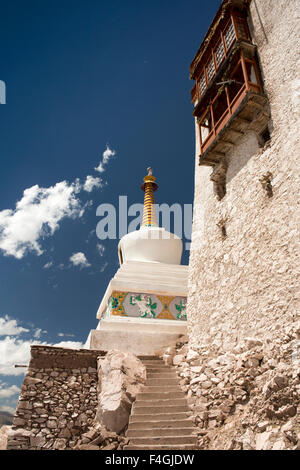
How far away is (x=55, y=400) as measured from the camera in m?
7.17

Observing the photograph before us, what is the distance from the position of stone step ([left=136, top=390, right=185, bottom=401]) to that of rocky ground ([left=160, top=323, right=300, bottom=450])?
0.16m

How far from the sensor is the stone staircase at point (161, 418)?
5.69m

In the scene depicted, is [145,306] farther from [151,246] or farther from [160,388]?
[160,388]

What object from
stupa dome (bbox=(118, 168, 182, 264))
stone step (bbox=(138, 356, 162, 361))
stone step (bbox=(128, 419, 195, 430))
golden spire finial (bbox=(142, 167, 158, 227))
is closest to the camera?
stone step (bbox=(128, 419, 195, 430))

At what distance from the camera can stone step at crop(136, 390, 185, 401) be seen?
272 inches

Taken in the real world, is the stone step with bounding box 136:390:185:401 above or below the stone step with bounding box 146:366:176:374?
below

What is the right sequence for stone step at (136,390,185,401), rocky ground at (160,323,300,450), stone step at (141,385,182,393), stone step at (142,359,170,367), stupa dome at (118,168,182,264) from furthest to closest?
stupa dome at (118,168,182,264)
stone step at (142,359,170,367)
stone step at (141,385,182,393)
stone step at (136,390,185,401)
rocky ground at (160,323,300,450)

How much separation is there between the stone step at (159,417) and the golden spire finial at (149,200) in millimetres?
10663

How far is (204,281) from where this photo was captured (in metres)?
8.88

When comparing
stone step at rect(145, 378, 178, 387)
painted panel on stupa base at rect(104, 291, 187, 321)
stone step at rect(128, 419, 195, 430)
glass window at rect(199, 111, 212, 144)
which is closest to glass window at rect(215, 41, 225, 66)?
glass window at rect(199, 111, 212, 144)

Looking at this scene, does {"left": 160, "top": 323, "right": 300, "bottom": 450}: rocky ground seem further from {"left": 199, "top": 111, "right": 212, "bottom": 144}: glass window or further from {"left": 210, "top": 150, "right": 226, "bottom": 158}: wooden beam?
{"left": 199, "top": 111, "right": 212, "bottom": 144}: glass window

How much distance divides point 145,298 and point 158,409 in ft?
17.8

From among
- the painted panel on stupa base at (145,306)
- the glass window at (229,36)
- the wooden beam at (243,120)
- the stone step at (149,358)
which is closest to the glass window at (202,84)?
the glass window at (229,36)
